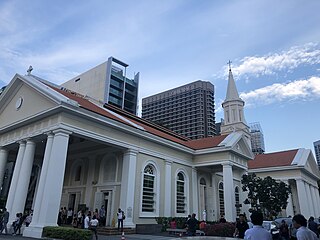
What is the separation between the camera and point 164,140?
77.2 feet

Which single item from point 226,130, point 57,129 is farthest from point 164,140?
point 226,130

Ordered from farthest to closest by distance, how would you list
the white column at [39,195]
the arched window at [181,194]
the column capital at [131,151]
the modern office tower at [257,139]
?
1. the modern office tower at [257,139]
2. the arched window at [181,194]
3. the column capital at [131,151]
4. the white column at [39,195]

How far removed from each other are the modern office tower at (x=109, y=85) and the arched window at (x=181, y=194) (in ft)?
146

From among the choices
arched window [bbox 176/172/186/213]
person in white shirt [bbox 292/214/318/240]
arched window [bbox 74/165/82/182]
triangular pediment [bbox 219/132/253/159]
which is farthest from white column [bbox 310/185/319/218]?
person in white shirt [bbox 292/214/318/240]

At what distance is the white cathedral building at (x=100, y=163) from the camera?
16766 mm

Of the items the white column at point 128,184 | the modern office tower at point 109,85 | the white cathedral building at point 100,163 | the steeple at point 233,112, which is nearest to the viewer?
the white cathedral building at point 100,163

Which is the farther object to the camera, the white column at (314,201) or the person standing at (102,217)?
the white column at (314,201)

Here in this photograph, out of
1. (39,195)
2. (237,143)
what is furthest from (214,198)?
(39,195)

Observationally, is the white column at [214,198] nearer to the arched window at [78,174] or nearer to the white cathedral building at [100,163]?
the white cathedral building at [100,163]

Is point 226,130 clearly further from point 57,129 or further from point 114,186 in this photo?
point 57,129

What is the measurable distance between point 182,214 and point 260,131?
82019mm

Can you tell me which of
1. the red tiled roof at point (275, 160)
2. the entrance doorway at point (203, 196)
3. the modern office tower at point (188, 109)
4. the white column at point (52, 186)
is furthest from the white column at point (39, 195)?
the modern office tower at point (188, 109)

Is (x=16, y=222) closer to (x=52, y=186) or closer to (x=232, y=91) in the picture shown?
(x=52, y=186)

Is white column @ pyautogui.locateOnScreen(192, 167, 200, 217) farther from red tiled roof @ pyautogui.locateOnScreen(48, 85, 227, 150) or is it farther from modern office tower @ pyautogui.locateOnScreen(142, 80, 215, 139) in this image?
modern office tower @ pyautogui.locateOnScreen(142, 80, 215, 139)
